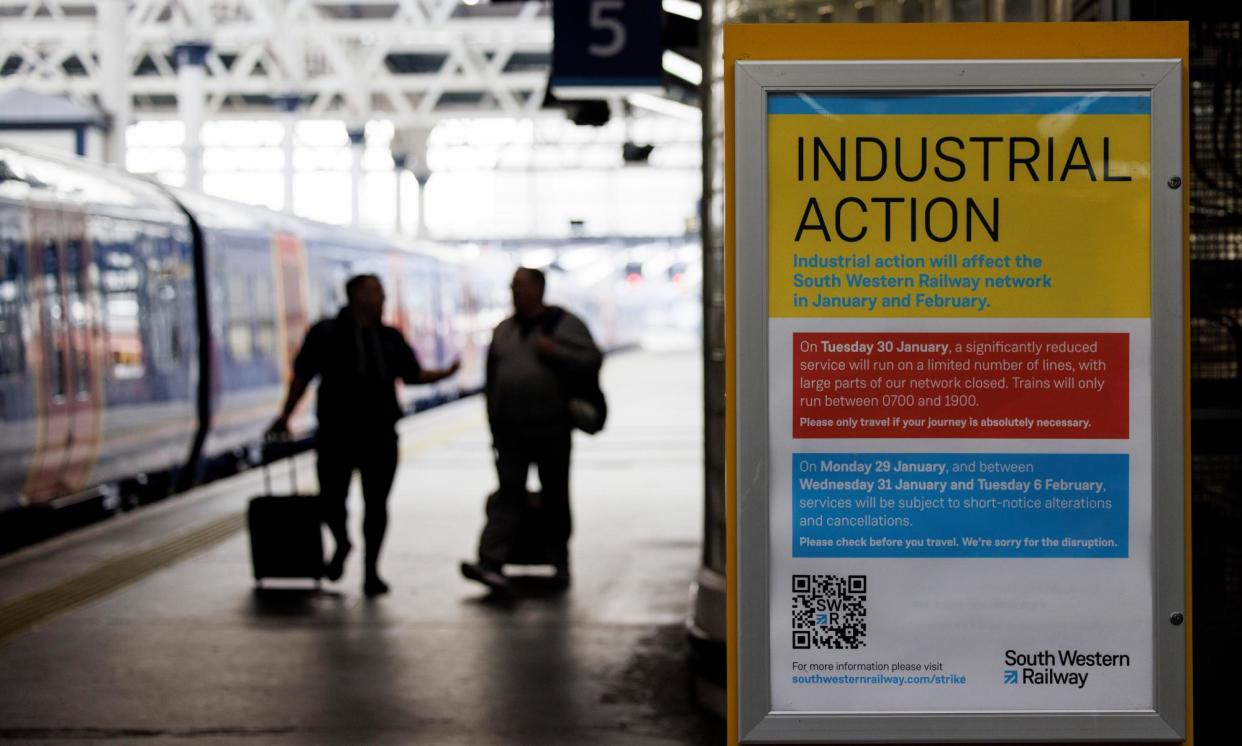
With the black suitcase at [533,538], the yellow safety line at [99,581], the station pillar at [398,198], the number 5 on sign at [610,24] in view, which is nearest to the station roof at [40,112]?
the yellow safety line at [99,581]

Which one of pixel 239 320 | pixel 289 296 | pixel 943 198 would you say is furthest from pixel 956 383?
pixel 289 296

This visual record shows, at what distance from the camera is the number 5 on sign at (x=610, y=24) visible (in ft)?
30.1

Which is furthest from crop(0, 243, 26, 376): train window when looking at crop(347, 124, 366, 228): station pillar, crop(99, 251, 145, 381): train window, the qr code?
crop(347, 124, 366, 228): station pillar

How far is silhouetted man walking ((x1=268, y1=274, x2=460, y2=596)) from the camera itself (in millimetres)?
8742

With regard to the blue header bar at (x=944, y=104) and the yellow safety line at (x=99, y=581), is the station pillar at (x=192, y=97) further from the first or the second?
the blue header bar at (x=944, y=104)

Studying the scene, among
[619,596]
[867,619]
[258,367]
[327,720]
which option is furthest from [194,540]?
[867,619]

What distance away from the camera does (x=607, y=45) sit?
9203 mm

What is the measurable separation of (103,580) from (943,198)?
22.1 ft

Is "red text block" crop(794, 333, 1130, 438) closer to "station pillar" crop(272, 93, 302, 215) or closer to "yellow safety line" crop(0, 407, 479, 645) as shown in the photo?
"yellow safety line" crop(0, 407, 479, 645)

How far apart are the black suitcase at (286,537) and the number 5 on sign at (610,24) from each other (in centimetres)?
267

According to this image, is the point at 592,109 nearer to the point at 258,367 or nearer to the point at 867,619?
the point at 258,367

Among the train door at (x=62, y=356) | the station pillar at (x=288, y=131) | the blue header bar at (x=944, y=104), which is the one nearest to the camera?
the blue header bar at (x=944, y=104)

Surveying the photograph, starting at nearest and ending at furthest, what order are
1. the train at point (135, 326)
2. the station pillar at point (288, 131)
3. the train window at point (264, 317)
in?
1. the train at point (135, 326)
2. the train window at point (264, 317)
3. the station pillar at point (288, 131)

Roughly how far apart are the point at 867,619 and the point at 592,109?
839 cm
